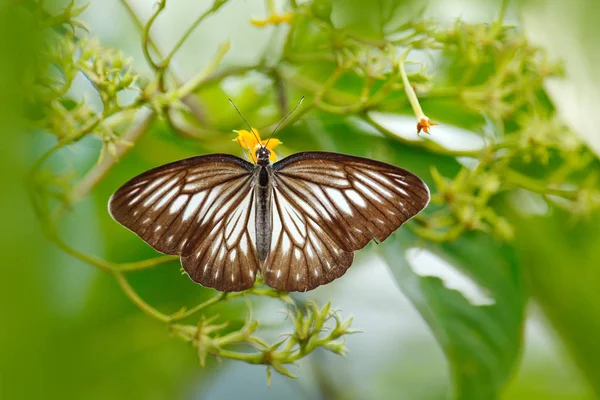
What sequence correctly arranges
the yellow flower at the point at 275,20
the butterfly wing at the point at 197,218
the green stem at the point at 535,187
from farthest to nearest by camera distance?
the green stem at the point at 535,187, the yellow flower at the point at 275,20, the butterfly wing at the point at 197,218

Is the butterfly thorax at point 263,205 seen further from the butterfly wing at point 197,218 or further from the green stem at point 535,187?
the green stem at point 535,187

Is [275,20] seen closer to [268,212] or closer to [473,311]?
[268,212]

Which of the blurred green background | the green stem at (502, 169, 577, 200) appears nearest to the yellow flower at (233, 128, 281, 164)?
the blurred green background

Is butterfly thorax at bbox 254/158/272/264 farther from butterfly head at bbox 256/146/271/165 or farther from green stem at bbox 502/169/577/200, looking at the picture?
green stem at bbox 502/169/577/200

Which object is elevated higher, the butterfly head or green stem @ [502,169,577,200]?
green stem @ [502,169,577,200]

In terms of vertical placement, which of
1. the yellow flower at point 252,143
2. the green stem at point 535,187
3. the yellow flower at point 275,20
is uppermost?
the yellow flower at point 275,20

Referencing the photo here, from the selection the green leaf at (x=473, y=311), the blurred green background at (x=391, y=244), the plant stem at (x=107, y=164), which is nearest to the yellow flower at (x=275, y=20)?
the blurred green background at (x=391, y=244)

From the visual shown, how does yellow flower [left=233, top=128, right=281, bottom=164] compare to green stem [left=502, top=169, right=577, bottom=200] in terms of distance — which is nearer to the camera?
yellow flower [left=233, top=128, right=281, bottom=164]
